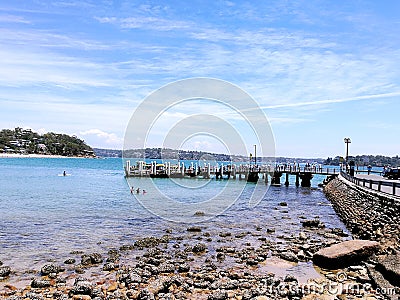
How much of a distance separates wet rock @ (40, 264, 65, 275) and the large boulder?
354 inches

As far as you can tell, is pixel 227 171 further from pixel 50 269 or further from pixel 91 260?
pixel 50 269

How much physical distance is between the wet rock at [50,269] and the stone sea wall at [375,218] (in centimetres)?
1124

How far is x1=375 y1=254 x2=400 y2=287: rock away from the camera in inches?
394

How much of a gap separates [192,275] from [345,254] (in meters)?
5.15

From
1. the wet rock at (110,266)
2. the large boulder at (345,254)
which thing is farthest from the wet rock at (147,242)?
the large boulder at (345,254)

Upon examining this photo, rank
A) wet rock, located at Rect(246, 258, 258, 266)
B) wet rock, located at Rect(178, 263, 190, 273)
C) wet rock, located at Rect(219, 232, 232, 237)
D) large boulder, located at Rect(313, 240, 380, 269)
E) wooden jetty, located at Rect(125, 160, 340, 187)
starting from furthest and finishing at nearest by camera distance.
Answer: wooden jetty, located at Rect(125, 160, 340, 187), wet rock, located at Rect(219, 232, 232, 237), wet rock, located at Rect(246, 258, 258, 266), wet rock, located at Rect(178, 263, 190, 273), large boulder, located at Rect(313, 240, 380, 269)

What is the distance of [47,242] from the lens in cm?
1766

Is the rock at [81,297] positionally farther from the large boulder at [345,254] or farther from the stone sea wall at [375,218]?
the stone sea wall at [375,218]

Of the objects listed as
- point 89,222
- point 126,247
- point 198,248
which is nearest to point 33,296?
point 126,247

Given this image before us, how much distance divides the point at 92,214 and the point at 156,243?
11019 mm

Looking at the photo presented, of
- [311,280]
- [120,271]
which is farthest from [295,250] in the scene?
[120,271]

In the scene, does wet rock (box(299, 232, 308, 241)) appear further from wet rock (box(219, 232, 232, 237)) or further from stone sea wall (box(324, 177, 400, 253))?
wet rock (box(219, 232, 232, 237))

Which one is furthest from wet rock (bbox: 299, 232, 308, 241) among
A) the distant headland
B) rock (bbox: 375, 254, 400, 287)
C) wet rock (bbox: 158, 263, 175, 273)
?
the distant headland

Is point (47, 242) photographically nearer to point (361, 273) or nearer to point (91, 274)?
point (91, 274)
